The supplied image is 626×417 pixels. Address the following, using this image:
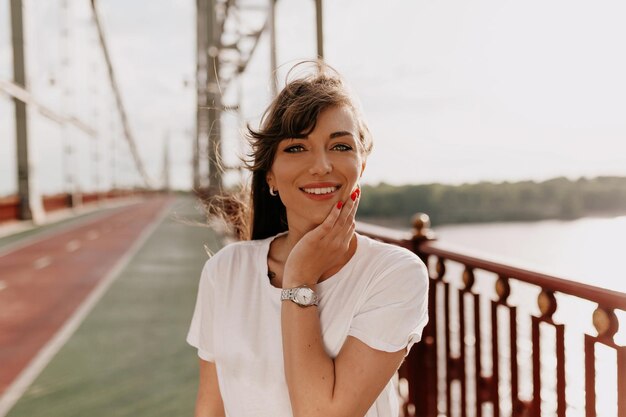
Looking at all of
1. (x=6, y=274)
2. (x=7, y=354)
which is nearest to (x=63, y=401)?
(x=7, y=354)

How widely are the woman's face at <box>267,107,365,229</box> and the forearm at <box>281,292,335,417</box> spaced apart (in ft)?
0.97

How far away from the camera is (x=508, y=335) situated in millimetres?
2295

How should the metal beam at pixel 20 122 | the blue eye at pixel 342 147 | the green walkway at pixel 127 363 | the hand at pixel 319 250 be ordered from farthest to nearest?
the metal beam at pixel 20 122, the green walkway at pixel 127 363, the blue eye at pixel 342 147, the hand at pixel 319 250

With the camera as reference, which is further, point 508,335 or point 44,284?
point 44,284

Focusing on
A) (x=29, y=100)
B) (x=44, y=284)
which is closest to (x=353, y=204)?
(x=44, y=284)

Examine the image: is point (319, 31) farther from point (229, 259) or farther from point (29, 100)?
point (29, 100)

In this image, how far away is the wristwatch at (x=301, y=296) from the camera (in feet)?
4.83

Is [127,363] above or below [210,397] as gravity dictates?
below

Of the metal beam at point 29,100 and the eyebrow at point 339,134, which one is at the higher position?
the metal beam at point 29,100

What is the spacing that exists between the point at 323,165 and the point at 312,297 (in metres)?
0.33

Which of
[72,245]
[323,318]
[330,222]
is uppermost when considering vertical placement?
[330,222]

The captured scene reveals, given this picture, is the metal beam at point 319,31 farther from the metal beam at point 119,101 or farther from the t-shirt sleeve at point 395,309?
the metal beam at point 119,101

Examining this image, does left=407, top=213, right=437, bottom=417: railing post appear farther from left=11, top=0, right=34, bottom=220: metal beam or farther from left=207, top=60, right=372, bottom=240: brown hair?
left=11, top=0, right=34, bottom=220: metal beam

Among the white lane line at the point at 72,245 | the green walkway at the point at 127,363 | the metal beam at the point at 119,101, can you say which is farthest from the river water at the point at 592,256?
the metal beam at the point at 119,101
